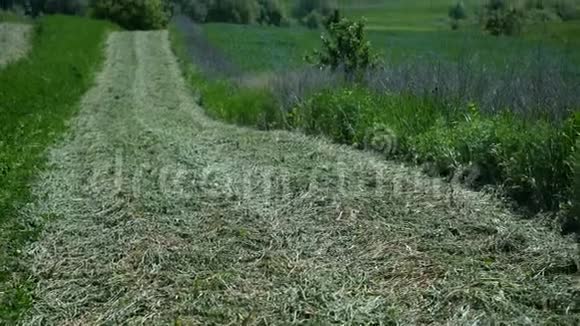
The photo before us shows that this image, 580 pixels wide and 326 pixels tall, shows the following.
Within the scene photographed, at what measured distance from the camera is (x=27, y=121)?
9.87m

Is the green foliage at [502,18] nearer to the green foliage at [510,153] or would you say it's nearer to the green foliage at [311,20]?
the green foliage at [510,153]

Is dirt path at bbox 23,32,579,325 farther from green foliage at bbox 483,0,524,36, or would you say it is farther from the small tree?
green foliage at bbox 483,0,524,36

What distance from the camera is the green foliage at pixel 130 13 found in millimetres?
42531

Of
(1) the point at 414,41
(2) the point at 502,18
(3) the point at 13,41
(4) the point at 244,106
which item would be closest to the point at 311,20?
(1) the point at 414,41

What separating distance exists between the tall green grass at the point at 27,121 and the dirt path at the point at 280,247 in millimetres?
151

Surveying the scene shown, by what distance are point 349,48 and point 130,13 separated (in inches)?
1329

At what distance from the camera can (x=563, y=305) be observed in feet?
12.9

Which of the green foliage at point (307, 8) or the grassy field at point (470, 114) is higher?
the grassy field at point (470, 114)

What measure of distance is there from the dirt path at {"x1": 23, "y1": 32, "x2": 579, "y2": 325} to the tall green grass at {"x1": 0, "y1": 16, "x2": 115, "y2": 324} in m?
0.15

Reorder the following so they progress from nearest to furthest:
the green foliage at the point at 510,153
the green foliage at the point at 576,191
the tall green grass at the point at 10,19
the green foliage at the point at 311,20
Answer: the green foliage at the point at 576,191 → the green foliage at the point at 510,153 → the tall green grass at the point at 10,19 → the green foliage at the point at 311,20

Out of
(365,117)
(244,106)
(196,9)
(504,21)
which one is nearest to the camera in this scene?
(365,117)

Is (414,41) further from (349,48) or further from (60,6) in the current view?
(60,6)

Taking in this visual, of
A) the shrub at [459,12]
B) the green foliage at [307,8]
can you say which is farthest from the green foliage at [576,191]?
the green foliage at [307,8]

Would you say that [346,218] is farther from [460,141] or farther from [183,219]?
[460,141]
